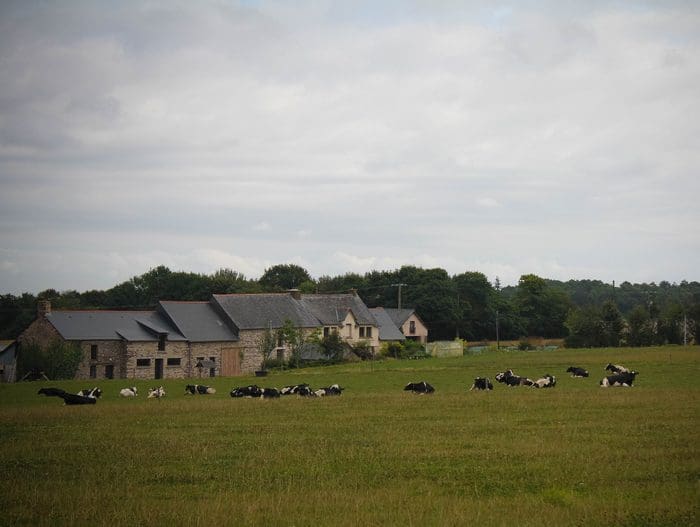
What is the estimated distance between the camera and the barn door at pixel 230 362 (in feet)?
260

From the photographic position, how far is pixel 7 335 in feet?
358

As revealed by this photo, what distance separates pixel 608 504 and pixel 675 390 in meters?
21.5

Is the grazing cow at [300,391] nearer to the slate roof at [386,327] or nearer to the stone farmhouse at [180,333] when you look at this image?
the stone farmhouse at [180,333]

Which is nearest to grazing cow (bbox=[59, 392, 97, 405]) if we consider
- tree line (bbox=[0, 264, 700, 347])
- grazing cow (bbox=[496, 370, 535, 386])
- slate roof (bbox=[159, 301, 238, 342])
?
grazing cow (bbox=[496, 370, 535, 386])

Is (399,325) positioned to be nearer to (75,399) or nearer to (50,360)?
(50,360)

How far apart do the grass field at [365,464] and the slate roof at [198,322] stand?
4715 cm

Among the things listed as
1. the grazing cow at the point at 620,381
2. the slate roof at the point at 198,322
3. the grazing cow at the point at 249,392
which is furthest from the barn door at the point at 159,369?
the grazing cow at the point at 620,381

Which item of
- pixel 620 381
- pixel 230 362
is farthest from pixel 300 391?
pixel 230 362

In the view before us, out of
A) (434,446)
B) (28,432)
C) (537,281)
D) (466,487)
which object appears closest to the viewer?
(466,487)

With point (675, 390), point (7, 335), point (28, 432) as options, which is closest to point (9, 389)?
point (28, 432)

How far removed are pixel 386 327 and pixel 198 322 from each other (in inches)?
1262

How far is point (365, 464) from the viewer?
17.2 m

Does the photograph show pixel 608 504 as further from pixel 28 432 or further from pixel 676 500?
pixel 28 432

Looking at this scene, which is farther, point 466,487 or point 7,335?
point 7,335
